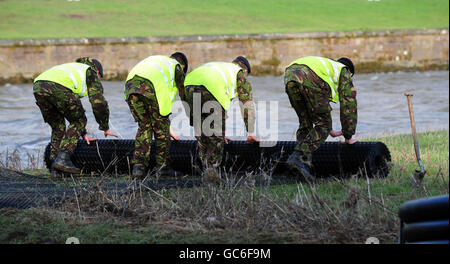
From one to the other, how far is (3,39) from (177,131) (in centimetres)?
1394

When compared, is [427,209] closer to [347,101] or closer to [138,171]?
[347,101]

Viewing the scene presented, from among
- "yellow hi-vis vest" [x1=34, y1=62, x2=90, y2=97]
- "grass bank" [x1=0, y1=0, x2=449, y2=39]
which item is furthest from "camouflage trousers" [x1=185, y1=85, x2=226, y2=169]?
"grass bank" [x1=0, y1=0, x2=449, y2=39]

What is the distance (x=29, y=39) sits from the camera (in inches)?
1013

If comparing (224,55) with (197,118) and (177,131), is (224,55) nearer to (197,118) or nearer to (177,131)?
(177,131)

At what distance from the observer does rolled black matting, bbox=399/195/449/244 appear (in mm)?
3053

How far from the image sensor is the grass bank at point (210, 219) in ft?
15.9

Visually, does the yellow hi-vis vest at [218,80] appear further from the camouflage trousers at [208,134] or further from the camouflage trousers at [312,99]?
the camouflage trousers at [312,99]

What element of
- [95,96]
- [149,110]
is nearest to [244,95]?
[149,110]

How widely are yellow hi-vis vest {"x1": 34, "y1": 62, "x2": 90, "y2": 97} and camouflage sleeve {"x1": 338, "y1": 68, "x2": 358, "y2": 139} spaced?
3066 millimetres

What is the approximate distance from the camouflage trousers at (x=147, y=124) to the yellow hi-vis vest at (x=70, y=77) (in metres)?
0.83

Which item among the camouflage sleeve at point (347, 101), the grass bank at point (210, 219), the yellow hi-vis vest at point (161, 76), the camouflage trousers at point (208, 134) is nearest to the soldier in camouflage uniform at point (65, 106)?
the yellow hi-vis vest at point (161, 76)

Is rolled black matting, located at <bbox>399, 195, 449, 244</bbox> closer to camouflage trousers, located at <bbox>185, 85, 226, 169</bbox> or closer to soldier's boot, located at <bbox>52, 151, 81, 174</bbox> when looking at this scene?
camouflage trousers, located at <bbox>185, 85, 226, 169</bbox>

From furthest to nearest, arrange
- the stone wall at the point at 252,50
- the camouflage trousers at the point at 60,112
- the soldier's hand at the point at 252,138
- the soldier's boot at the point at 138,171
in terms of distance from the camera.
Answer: the stone wall at the point at 252,50 → the camouflage trousers at the point at 60,112 → the soldier's hand at the point at 252,138 → the soldier's boot at the point at 138,171

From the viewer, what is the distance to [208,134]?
7.40m
